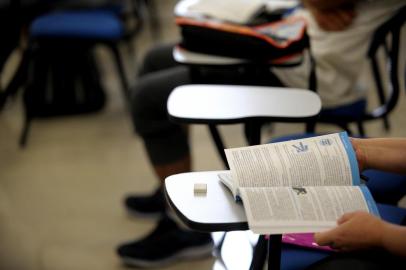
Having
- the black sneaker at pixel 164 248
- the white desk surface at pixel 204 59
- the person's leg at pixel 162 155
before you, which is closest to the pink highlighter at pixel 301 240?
the white desk surface at pixel 204 59

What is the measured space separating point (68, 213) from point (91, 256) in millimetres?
277

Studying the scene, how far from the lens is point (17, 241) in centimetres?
170

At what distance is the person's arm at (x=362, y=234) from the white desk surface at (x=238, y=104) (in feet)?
1.08

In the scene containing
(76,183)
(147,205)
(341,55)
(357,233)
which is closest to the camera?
(357,233)

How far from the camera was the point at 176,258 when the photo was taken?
1.55 m

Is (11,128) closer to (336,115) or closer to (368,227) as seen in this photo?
(336,115)

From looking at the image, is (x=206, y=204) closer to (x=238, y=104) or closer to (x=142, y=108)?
(x=238, y=104)

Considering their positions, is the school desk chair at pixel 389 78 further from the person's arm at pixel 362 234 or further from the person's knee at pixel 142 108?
the person's arm at pixel 362 234

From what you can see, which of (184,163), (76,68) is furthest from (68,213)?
(76,68)

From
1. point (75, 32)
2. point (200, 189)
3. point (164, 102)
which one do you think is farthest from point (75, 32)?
point (200, 189)

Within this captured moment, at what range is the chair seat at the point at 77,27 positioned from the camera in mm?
2227

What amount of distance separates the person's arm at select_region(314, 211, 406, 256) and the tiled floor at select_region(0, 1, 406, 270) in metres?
0.73

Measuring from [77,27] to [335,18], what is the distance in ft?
4.32

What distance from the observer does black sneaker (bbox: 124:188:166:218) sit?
175cm
